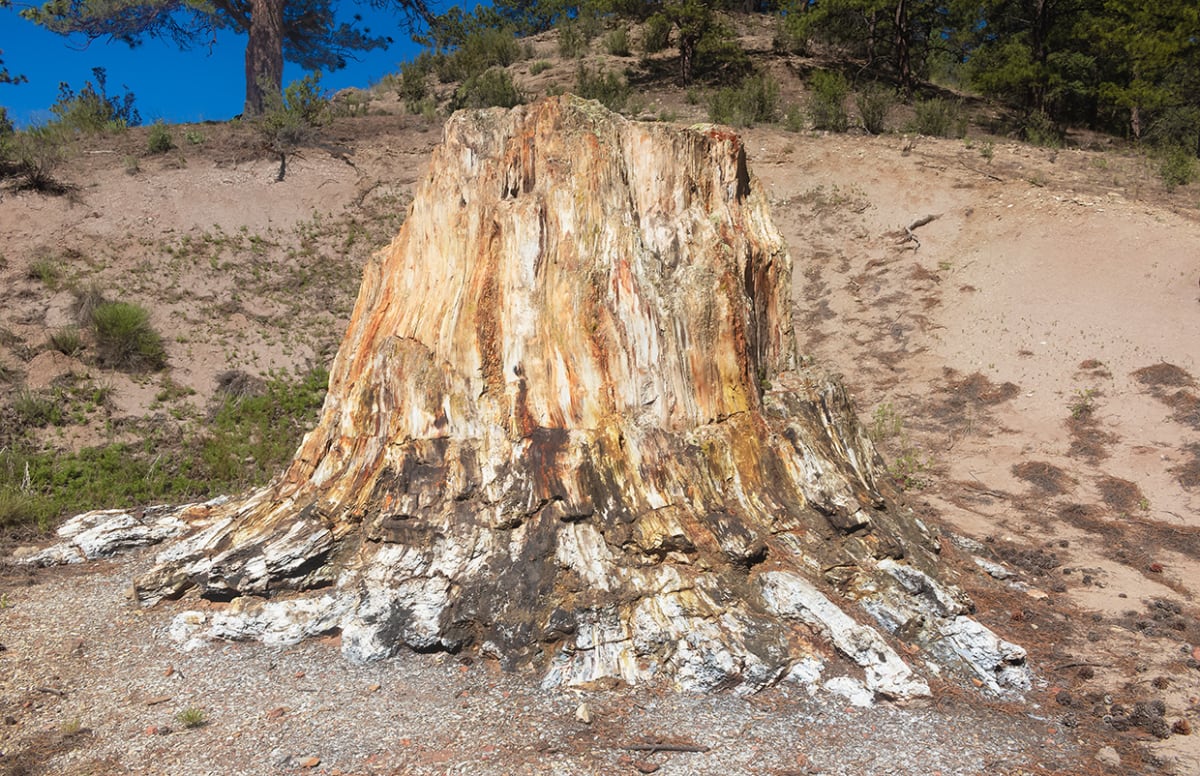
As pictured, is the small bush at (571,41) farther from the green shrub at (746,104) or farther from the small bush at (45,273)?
the small bush at (45,273)

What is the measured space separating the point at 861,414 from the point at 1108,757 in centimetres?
885

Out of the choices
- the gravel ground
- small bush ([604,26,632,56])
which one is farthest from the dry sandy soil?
small bush ([604,26,632,56])

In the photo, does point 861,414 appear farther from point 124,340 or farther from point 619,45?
point 619,45

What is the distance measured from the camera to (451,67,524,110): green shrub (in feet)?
74.6

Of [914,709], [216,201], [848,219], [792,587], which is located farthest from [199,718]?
[848,219]

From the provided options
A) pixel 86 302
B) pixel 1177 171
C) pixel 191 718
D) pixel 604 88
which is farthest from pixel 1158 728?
pixel 604 88

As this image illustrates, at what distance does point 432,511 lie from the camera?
256 inches

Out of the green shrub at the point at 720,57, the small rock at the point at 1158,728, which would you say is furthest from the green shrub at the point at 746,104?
the small rock at the point at 1158,728

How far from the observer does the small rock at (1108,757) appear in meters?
4.91

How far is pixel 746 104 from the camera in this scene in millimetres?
23797

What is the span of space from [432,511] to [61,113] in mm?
Answer: 20604

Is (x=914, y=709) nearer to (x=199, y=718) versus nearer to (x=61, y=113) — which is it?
(x=199, y=718)

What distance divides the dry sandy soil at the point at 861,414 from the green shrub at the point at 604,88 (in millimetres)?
1497

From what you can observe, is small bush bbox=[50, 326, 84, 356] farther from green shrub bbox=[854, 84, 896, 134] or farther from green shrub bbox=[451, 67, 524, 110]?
green shrub bbox=[854, 84, 896, 134]
